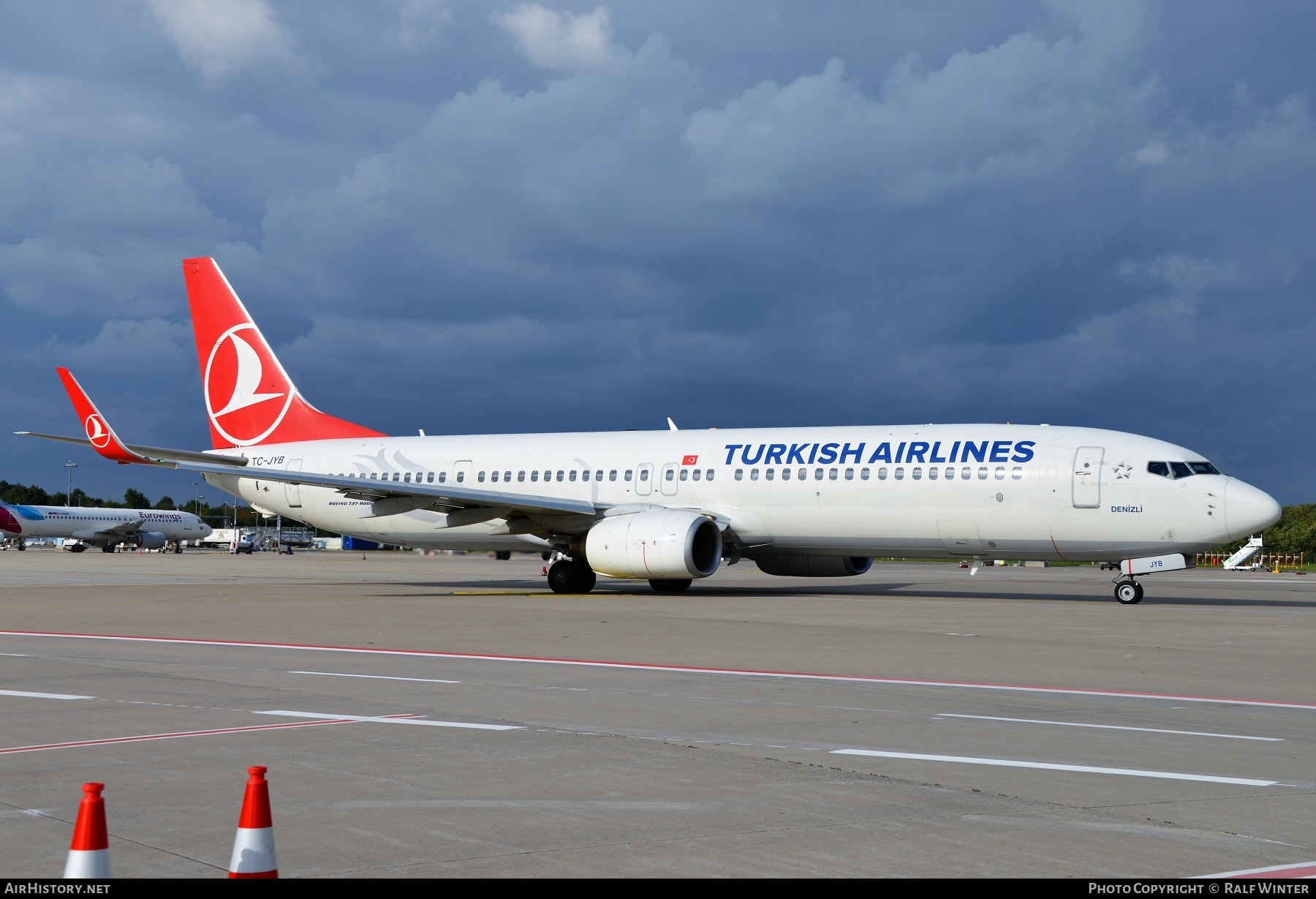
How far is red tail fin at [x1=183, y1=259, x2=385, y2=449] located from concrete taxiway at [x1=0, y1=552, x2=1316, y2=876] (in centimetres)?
1765

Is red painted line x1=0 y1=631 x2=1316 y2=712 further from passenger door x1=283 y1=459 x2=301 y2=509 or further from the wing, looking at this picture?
passenger door x1=283 y1=459 x2=301 y2=509

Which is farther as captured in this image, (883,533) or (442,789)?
(883,533)

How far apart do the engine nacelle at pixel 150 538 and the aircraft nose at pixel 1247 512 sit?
86081 millimetres

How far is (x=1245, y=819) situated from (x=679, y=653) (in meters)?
9.31

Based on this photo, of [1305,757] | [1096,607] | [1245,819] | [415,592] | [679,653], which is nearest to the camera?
[1245,819]

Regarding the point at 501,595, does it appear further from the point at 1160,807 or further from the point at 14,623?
the point at 1160,807

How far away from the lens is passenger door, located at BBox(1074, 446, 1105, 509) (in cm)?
2558

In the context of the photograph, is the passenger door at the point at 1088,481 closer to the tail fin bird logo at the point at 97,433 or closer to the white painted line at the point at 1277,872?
the white painted line at the point at 1277,872

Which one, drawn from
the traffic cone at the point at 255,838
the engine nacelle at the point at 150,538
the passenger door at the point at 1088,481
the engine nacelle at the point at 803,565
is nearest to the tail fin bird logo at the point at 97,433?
the engine nacelle at the point at 803,565

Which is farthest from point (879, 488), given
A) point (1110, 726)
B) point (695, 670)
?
point (1110, 726)

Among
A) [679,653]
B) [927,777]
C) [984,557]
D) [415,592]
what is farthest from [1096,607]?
[927,777]

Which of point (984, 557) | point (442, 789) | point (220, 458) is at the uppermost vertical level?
point (220, 458)

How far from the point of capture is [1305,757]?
8727mm

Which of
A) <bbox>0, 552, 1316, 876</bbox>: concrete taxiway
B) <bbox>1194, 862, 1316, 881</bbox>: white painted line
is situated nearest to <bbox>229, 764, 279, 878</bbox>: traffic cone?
<bbox>0, 552, 1316, 876</bbox>: concrete taxiway
